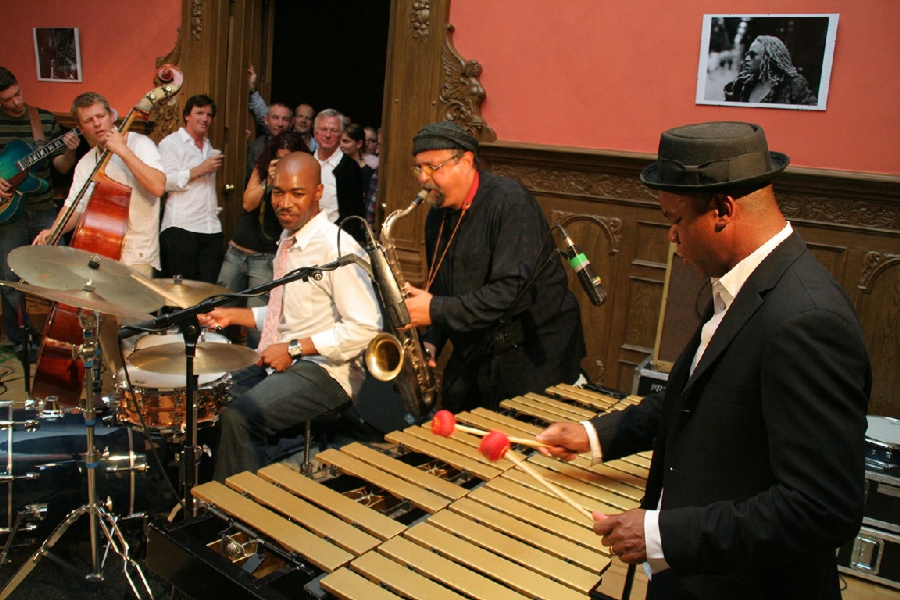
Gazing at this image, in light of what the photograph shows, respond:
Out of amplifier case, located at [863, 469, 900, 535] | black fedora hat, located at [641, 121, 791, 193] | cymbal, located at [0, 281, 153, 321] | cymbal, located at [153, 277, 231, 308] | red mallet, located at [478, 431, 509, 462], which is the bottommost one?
amplifier case, located at [863, 469, 900, 535]

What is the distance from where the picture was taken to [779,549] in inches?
52.3

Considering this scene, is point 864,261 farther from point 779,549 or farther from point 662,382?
point 779,549

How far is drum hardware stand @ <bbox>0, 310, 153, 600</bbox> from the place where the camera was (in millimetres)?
2715

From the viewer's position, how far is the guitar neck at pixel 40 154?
5102 millimetres

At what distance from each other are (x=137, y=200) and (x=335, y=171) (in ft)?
4.39

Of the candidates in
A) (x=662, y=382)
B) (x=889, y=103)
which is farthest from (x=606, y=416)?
(x=889, y=103)

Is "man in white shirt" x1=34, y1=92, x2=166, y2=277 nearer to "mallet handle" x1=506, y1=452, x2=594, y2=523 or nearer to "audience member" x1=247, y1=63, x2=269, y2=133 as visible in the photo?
"audience member" x1=247, y1=63, x2=269, y2=133

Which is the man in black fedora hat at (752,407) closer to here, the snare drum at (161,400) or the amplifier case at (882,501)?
the amplifier case at (882,501)

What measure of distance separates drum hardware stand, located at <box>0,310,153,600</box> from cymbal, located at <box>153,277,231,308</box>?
0.96ft

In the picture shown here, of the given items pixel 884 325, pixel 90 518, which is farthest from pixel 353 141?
pixel 884 325

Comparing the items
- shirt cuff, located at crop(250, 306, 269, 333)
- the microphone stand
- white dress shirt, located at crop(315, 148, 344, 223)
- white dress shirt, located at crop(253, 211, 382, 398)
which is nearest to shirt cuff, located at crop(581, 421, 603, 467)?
the microphone stand

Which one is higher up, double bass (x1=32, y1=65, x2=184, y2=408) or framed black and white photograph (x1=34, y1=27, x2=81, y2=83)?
framed black and white photograph (x1=34, y1=27, x2=81, y2=83)

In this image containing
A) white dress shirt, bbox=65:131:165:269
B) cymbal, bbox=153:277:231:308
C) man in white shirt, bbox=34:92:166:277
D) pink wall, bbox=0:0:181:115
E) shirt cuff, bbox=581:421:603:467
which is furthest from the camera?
pink wall, bbox=0:0:181:115

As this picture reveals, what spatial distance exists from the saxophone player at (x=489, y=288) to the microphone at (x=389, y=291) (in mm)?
66
